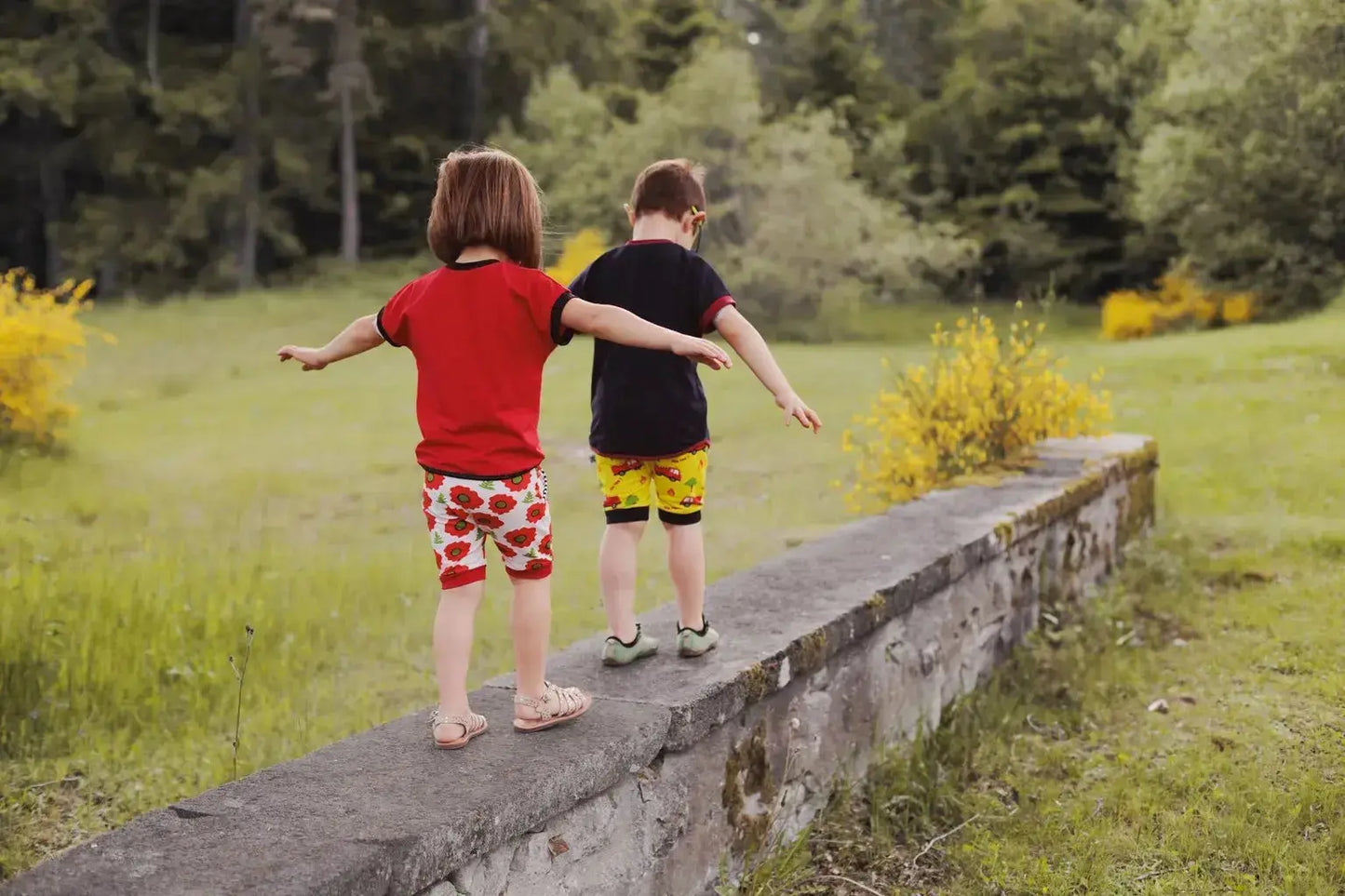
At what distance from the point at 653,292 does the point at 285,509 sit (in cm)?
635

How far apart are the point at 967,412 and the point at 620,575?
3.49 m

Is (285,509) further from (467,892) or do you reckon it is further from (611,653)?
(467,892)

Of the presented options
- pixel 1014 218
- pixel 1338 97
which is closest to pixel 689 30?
pixel 1014 218

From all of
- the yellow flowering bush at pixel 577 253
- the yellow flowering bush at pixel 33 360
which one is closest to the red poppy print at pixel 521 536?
the yellow flowering bush at pixel 33 360

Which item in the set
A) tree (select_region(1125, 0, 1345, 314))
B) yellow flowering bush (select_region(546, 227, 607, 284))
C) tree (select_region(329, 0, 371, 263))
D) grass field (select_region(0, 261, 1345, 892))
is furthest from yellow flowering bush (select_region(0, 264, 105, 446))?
tree (select_region(329, 0, 371, 263))

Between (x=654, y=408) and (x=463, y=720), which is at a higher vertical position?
(x=654, y=408)

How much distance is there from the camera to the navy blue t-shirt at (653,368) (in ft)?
9.59

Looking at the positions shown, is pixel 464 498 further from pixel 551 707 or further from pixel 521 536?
pixel 551 707

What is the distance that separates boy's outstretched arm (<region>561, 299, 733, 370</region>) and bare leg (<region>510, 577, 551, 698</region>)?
1.82ft

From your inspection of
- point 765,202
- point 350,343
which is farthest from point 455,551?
point 765,202

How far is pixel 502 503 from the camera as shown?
7.90ft

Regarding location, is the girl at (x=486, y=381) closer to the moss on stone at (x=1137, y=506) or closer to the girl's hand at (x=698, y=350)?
the girl's hand at (x=698, y=350)

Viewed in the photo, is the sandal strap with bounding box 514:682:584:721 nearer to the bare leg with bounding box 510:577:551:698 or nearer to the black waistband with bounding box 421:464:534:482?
the bare leg with bounding box 510:577:551:698

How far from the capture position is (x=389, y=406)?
1340 centimetres
